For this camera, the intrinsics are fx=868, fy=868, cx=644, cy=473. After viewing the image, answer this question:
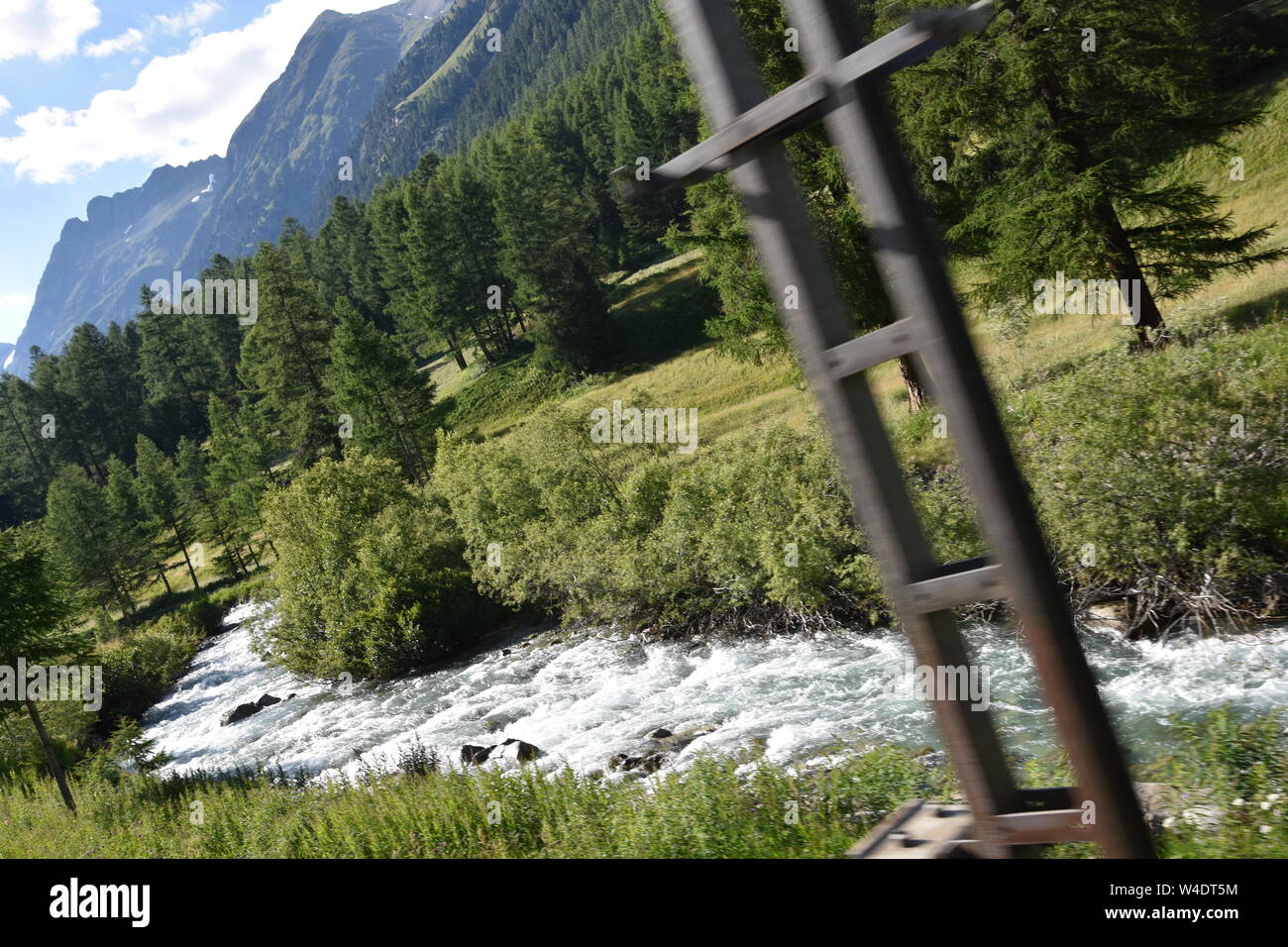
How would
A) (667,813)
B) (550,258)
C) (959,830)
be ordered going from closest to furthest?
(959,830) < (667,813) < (550,258)

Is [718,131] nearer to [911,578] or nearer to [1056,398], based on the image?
[911,578]

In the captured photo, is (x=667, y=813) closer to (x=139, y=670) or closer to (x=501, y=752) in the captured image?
(x=501, y=752)

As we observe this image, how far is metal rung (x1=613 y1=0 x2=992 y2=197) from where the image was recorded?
9.48ft

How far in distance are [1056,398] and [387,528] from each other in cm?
2328

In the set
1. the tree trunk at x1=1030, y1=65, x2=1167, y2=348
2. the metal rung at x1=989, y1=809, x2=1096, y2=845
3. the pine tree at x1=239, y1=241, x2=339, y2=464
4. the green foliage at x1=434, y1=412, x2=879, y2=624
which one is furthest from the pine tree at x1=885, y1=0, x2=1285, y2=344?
the pine tree at x1=239, y1=241, x2=339, y2=464

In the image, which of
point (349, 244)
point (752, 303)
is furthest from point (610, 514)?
point (349, 244)

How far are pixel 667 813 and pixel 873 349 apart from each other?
4484mm

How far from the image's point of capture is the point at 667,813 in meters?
6.39

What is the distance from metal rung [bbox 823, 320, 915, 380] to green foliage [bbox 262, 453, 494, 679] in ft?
80.5

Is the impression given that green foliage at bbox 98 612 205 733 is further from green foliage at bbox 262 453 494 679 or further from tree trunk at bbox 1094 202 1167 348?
tree trunk at bbox 1094 202 1167 348

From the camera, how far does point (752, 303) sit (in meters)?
23.2

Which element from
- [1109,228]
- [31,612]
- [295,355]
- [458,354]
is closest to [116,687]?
[31,612]

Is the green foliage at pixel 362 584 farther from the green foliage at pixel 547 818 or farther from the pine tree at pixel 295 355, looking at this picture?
the pine tree at pixel 295 355

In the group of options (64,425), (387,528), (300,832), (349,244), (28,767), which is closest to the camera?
(300,832)
